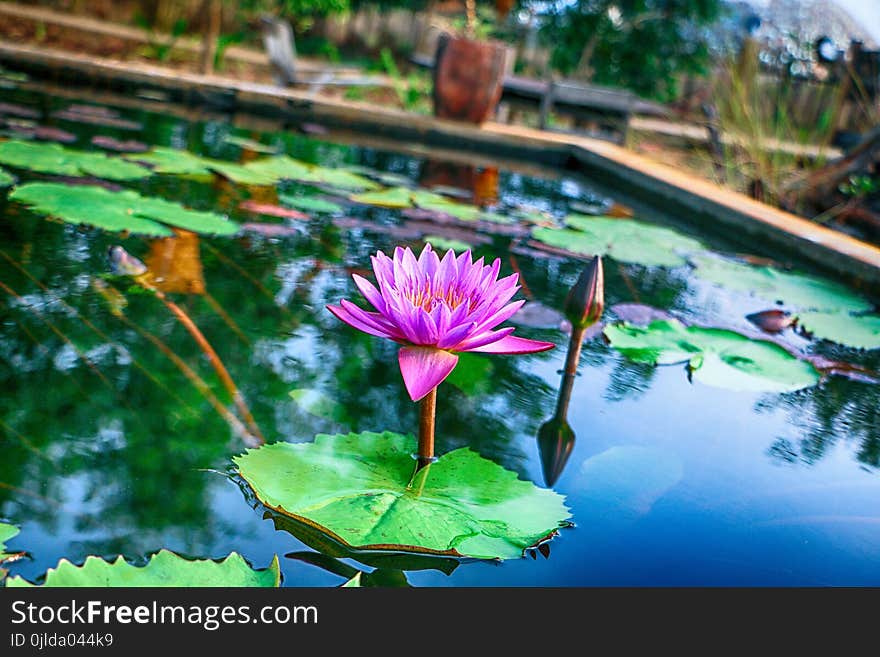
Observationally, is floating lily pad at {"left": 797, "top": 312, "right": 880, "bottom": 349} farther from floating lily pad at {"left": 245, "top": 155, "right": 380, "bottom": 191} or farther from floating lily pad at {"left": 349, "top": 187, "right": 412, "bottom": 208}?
floating lily pad at {"left": 245, "top": 155, "right": 380, "bottom": 191}

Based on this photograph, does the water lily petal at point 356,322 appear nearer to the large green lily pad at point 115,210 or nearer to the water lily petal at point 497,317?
the water lily petal at point 497,317

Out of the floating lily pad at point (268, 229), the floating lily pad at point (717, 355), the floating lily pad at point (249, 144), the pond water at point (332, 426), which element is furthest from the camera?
the floating lily pad at point (249, 144)

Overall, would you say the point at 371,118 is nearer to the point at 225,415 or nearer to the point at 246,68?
the point at 225,415

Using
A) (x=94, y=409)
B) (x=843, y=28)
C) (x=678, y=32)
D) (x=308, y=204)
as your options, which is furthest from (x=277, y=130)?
(x=843, y=28)

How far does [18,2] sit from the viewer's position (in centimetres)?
948

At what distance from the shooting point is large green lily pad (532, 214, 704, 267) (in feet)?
7.37

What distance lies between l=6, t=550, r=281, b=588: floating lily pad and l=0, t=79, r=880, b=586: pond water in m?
0.07

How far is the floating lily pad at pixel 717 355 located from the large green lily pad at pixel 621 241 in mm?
605

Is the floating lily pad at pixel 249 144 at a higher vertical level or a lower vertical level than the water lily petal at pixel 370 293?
lower

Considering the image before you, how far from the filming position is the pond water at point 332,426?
820 mm

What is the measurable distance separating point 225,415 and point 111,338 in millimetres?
294

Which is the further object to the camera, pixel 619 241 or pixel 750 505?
pixel 619 241

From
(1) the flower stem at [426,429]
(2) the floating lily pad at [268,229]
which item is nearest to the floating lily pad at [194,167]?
(2) the floating lily pad at [268,229]

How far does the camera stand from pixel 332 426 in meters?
1.07
